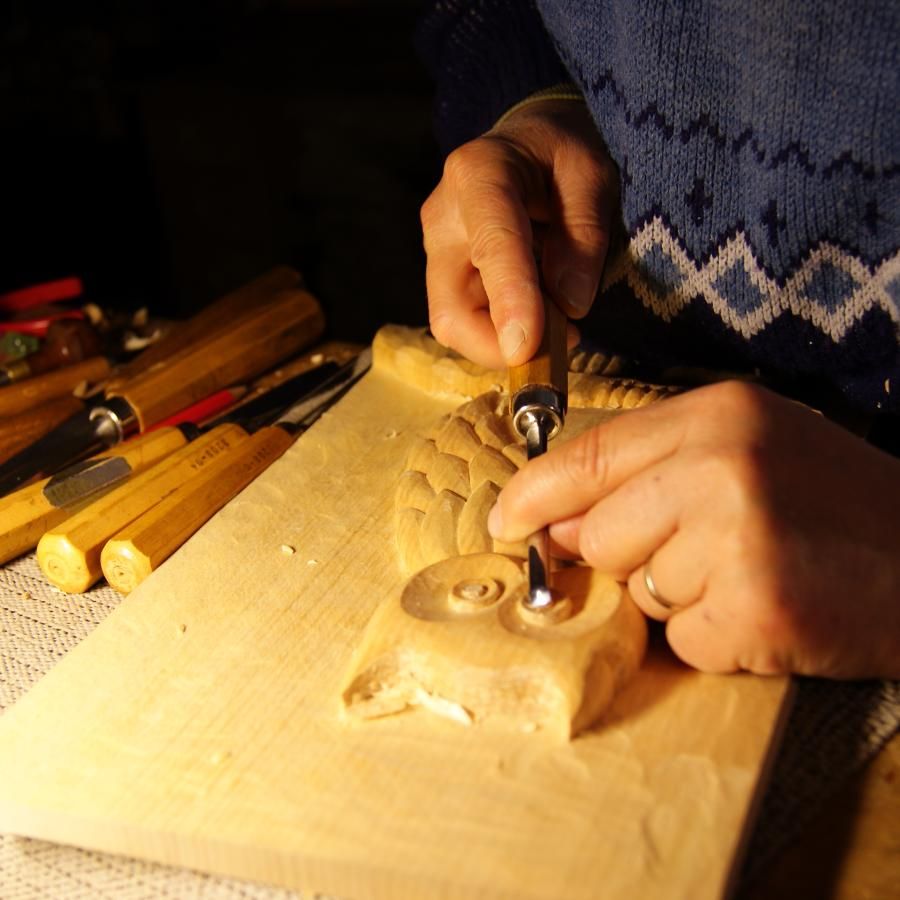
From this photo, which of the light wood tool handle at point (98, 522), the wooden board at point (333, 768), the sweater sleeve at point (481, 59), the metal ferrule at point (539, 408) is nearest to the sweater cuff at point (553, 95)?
the sweater sleeve at point (481, 59)

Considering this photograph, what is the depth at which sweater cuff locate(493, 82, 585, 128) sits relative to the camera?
1.57 metres

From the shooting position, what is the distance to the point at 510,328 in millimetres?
1188

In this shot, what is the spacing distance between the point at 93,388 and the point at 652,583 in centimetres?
101

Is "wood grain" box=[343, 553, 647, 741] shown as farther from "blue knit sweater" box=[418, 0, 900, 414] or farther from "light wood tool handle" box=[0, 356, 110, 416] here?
"light wood tool handle" box=[0, 356, 110, 416]

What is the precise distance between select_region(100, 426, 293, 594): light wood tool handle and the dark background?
5.89ft

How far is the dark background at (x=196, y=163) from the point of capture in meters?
3.21

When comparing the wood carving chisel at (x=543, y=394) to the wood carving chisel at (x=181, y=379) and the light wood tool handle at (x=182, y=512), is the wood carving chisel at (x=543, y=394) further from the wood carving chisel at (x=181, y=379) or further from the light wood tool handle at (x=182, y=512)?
the wood carving chisel at (x=181, y=379)

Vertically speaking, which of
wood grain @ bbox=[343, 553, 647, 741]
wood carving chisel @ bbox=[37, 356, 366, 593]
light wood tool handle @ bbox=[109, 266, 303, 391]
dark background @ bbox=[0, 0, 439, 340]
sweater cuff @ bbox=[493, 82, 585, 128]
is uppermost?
sweater cuff @ bbox=[493, 82, 585, 128]

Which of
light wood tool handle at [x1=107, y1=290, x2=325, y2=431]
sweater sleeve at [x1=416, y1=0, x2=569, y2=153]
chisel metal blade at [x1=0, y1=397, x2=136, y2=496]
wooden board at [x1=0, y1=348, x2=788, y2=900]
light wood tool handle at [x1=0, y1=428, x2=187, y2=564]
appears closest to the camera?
wooden board at [x1=0, y1=348, x2=788, y2=900]

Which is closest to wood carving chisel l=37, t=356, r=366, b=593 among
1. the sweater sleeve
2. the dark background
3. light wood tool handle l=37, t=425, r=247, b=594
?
light wood tool handle l=37, t=425, r=247, b=594

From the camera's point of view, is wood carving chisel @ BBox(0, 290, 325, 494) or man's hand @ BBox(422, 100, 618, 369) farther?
wood carving chisel @ BBox(0, 290, 325, 494)

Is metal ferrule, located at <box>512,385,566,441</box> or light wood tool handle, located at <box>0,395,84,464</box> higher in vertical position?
metal ferrule, located at <box>512,385,566,441</box>

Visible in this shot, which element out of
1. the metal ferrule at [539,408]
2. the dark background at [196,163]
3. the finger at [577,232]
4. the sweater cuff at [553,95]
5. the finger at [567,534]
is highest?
the sweater cuff at [553,95]

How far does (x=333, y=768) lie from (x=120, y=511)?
484mm
